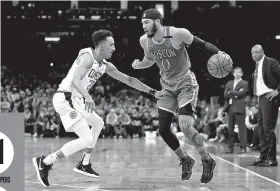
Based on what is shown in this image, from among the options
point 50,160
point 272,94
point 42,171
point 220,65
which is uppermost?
point 220,65

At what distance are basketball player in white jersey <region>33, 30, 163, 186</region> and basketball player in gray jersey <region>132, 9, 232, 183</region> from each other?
8.4 inches

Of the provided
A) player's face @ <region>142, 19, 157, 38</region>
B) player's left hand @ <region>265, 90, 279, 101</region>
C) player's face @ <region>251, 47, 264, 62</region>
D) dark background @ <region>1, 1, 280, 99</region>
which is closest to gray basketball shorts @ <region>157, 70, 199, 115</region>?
player's face @ <region>142, 19, 157, 38</region>

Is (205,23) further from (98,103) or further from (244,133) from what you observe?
(244,133)

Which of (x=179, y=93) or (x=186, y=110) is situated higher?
(x=179, y=93)

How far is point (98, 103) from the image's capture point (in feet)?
64.1

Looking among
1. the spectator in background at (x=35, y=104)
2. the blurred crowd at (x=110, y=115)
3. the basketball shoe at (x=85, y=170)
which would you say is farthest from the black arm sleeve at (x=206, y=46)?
the spectator in background at (x=35, y=104)

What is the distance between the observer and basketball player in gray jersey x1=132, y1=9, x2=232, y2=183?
232 inches

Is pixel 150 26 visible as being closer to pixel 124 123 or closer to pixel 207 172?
pixel 207 172

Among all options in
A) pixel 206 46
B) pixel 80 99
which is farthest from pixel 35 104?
pixel 206 46

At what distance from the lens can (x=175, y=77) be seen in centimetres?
610

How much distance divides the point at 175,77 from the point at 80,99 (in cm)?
121

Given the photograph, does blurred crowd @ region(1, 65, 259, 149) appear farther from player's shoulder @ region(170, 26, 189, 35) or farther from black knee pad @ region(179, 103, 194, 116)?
player's shoulder @ region(170, 26, 189, 35)

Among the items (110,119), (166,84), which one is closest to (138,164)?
(166,84)

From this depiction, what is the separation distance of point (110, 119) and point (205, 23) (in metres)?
8.04
